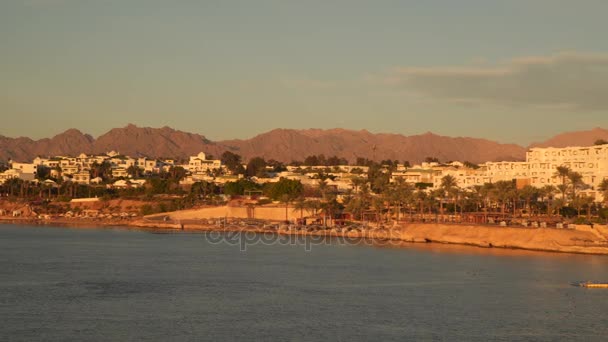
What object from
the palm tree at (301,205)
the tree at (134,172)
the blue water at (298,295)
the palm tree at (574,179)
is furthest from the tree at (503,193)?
the tree at (134,172)

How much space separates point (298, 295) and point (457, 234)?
37.8 m

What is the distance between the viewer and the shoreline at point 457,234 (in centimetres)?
7062

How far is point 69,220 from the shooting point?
393 feet

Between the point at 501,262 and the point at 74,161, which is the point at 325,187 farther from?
the point at 74,161

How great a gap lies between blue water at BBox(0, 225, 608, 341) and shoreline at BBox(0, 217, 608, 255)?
311cm

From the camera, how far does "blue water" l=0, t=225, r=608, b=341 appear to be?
36.8 m

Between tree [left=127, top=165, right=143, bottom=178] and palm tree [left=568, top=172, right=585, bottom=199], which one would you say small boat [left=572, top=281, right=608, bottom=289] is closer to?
palm tree [left=568, top=172, right=585, bottom=199]

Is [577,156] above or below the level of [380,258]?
above

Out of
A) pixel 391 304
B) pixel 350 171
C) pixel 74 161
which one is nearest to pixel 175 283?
pixel 391 304

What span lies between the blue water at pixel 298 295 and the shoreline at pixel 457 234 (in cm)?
311

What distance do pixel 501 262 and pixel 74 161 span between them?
137 metres

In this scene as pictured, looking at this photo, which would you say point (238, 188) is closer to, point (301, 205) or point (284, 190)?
point (284, 190)

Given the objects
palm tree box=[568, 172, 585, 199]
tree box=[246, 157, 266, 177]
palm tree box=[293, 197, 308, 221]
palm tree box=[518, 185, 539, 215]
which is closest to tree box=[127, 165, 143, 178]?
tree box=[246, 157, 266, 177]

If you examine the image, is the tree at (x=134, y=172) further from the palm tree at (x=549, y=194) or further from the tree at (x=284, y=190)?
the palm tree at (x=549, y=194)
